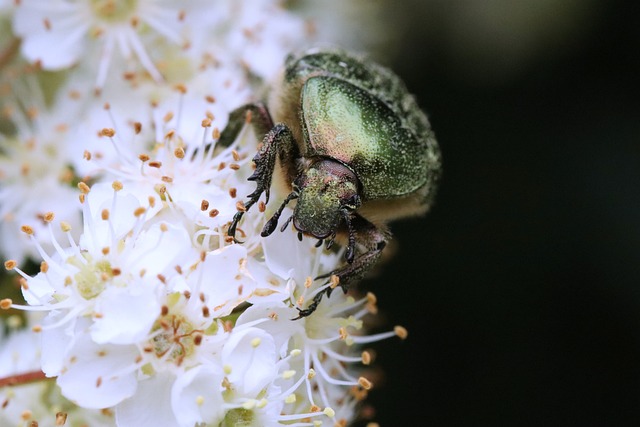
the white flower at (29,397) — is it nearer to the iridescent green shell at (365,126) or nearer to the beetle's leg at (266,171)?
the beetle's leg at (266,171)

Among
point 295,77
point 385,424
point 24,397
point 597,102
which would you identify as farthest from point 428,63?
point 24,397

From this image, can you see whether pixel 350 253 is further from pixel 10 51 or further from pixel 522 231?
pixel 522 231

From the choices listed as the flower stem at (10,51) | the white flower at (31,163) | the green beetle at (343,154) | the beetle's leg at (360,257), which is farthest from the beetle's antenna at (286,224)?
the flower stem at (10,51)

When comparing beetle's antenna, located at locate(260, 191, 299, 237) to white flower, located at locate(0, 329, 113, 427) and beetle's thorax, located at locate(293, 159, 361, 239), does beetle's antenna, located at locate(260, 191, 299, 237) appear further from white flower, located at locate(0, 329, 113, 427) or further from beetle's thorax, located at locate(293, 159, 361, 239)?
white flower, located at locate(0, 329, 113, 427)

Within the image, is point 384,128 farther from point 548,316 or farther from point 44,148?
point 548,316

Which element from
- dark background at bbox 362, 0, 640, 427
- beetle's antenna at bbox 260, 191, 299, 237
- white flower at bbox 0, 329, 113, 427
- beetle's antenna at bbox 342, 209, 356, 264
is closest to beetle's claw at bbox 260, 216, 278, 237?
beetle's antenna at bbox 260, 191, 299, 237
